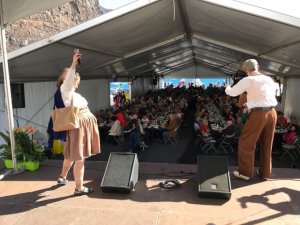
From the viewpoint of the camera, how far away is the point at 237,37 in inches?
346

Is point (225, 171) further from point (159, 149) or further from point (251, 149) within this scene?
point (159, 149)

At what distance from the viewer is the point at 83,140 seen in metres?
3.98

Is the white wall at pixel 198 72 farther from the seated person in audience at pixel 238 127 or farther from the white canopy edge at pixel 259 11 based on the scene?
the white canopy edge at pixel 259 11

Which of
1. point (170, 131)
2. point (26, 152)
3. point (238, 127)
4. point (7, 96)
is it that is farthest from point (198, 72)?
point (7, 96)

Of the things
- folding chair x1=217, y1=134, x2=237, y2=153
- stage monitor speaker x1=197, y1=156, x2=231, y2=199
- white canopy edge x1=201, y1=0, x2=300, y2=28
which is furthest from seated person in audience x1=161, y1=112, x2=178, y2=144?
stage monitor speaker x1=197, y1=156, x2=231, y2=199

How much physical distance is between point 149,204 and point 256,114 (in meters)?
1.92

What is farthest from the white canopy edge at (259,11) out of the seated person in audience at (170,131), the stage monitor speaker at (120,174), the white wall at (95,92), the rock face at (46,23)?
the rock face at (46,23)

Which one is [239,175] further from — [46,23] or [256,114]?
[46,23]

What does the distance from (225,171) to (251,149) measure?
0.58 metres

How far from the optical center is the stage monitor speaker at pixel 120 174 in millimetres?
4000

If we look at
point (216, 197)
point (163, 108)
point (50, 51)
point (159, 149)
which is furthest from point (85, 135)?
point (163, 108)

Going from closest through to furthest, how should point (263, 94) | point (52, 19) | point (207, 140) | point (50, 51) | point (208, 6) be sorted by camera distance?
1. point (263, 94)
2. point (208, 6)
3. point (50, 51)
4. point (207, 140)
5. point (52, 19)

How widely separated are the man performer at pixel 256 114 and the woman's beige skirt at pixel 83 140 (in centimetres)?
201

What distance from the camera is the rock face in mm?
45875
